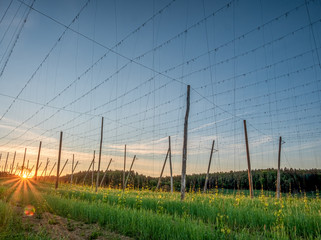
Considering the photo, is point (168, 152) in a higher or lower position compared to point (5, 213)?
higher

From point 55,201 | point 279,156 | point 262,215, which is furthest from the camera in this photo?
point 279,156

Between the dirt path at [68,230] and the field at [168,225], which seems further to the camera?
the dirt path at [68,230]

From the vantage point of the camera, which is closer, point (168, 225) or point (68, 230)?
point (168, 225)

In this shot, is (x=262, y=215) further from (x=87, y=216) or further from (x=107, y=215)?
(x=87, y=216)

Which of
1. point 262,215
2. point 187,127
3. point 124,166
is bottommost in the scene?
point 262,215

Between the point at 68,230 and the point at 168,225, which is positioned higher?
the point at 168,225

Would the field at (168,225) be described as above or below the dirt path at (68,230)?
above

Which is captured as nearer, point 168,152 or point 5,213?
point 5,213

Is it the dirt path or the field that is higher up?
the field

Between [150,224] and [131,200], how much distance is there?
18.9 feet

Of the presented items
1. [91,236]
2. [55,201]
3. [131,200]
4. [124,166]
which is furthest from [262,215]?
[124,166]

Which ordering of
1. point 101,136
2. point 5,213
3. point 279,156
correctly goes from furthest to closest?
1. point 101,136
2. point 279,156
3. point 5,213

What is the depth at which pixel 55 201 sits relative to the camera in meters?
11.0

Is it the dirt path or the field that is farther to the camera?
the dirt path
